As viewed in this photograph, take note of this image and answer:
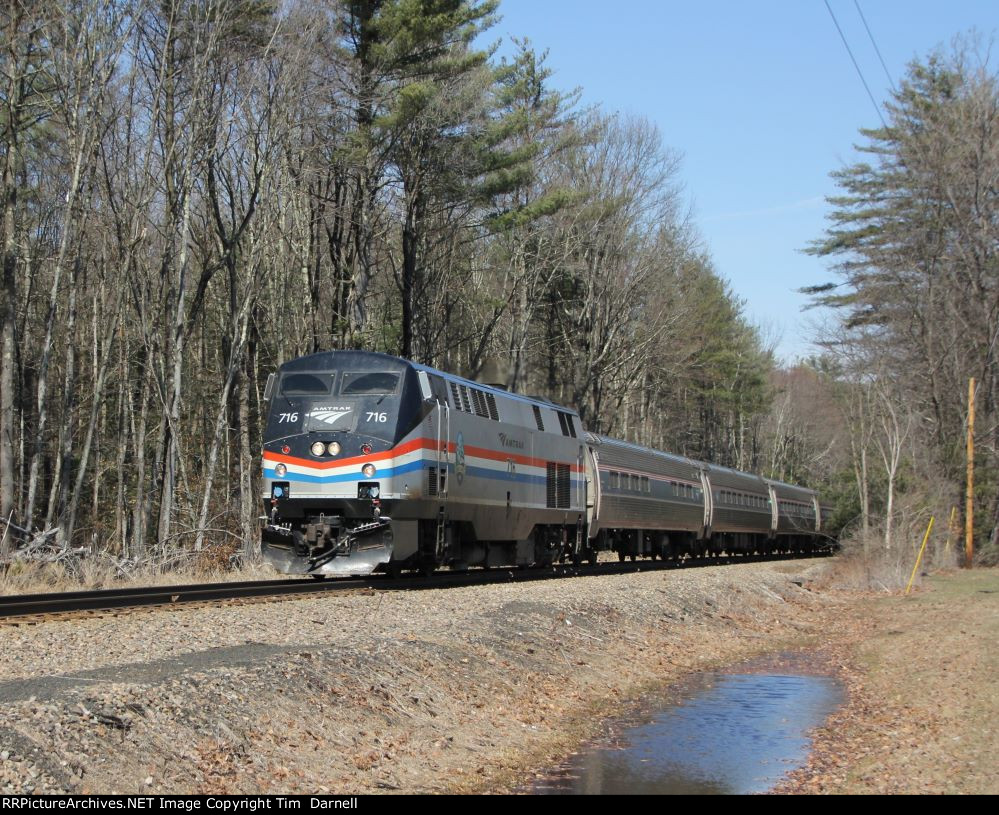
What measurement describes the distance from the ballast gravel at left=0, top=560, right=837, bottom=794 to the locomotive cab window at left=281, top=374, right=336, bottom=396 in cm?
364

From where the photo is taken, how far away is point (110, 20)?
948 inches

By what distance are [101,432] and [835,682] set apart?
29878 millimetres

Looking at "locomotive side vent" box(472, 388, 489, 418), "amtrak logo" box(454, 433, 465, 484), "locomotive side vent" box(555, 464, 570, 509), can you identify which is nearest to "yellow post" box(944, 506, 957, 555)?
"locomotive side vent" box(555, 464, 570, 509)

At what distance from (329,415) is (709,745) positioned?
375 inches

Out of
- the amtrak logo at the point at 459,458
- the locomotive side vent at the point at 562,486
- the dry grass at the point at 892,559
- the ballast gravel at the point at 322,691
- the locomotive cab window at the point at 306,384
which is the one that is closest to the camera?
the ballast gravel at the point at 322,691

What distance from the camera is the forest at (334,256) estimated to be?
2577 cm

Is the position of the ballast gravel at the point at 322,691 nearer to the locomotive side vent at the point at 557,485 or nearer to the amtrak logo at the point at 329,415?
the amtrak logo at the point at 329,415

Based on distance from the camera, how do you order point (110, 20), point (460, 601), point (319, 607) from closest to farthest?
point (319, 607), point (460, 601), point (110, 20)

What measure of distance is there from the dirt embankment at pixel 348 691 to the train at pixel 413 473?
174 cm

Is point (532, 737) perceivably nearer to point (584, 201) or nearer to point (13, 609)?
point (13, 609)

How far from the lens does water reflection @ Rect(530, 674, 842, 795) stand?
9.12 m

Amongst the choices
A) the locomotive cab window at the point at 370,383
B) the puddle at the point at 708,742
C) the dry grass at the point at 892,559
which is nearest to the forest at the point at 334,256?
the dry grass at the point at 892,559

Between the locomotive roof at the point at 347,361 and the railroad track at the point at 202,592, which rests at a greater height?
the locomotive roof at the point at 347,361

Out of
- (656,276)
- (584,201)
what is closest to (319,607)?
(584,201)
